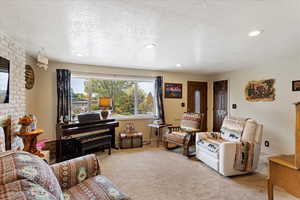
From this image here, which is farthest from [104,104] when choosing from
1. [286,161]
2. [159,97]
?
[286,161]

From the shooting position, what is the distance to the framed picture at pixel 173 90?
5.25 metres

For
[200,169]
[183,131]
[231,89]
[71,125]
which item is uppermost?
[231,89]

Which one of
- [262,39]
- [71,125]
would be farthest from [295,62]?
[71,125]

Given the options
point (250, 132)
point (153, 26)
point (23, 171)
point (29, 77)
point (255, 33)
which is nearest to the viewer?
point (23, 171)

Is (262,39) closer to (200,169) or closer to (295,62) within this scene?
(295,62)

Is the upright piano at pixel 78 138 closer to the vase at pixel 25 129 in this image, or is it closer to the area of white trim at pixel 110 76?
the vase at pixel 25 129

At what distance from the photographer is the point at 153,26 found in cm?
201

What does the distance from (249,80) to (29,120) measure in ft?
15.9

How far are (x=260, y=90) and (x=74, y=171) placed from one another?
4.35 m

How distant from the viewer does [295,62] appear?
3.39 m

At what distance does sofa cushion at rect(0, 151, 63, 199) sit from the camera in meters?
0.95

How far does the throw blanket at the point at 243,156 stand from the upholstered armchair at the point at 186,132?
1.14 meters

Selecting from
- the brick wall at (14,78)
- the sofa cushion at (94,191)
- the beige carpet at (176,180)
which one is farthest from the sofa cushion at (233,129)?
the brick wall at (14,78)

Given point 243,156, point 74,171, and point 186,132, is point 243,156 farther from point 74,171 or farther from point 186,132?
point 74,171
